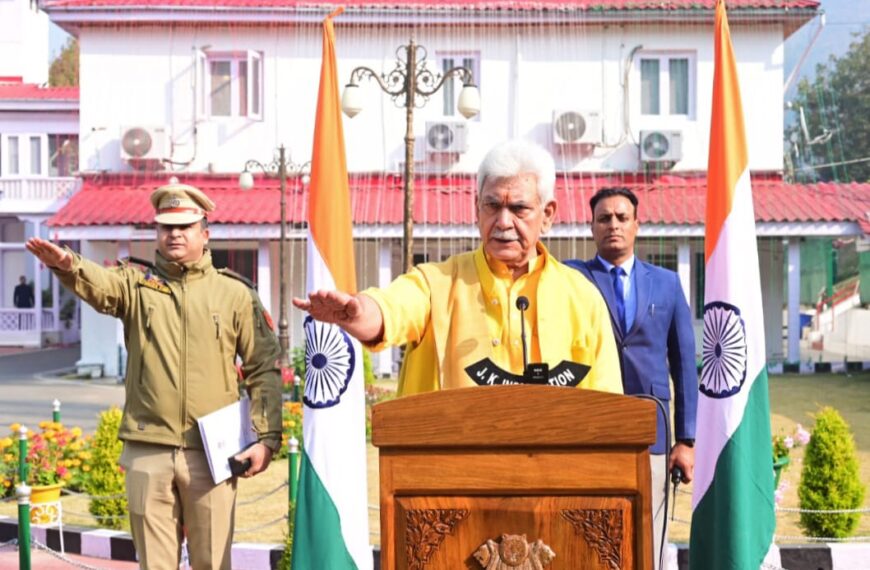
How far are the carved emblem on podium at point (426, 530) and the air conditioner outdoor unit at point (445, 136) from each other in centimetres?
1700

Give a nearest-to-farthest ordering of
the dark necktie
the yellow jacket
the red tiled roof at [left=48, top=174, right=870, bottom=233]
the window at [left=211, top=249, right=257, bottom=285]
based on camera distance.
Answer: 1. the yellow jacket
2. the dark necktie
3. the red tiled roof at [left=48, top=174, right=870, bottom=233]
4. the window at [left=211, top=249, right=257, bottom=285]

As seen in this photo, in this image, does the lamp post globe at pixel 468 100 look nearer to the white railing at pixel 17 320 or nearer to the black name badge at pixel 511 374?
the black name badge at pixel 511 374

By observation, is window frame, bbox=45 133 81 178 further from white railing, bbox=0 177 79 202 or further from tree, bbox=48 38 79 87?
tree, bbox=48 38 79 87

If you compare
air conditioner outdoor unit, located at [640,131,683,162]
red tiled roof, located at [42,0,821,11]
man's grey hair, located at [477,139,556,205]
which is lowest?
man's grey hair, located at [477,139,556,205]

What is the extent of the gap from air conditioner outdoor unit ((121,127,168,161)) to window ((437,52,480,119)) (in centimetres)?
504

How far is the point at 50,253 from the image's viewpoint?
3.97 meters

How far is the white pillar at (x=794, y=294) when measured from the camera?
66.0 ft

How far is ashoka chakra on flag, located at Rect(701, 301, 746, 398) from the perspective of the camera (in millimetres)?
4672

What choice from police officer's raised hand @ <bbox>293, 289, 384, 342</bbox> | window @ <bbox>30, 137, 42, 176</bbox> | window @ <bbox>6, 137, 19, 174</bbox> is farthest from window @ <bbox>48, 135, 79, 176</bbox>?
police officer's raised hand @ <bbox>293, 289, 384, 342</bbox>

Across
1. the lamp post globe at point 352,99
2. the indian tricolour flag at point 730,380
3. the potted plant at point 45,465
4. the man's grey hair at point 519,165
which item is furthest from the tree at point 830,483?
the lamp post globe at point 352,99

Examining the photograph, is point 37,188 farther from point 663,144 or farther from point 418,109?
point 663,144

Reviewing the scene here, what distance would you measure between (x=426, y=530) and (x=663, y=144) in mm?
17598

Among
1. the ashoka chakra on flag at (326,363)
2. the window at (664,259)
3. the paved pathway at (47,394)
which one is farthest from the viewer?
the window at (664,259)

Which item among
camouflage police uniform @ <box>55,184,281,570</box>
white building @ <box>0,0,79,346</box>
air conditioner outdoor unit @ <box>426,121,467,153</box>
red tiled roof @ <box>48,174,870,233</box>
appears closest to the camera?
camouflage police uniform @ <box>55,184,281,570</box>
